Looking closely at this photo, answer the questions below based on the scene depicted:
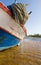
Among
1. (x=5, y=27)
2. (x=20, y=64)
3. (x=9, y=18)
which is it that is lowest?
(x=20, y=64)

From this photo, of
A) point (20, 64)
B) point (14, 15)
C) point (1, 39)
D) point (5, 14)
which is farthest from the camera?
point (14, 15)

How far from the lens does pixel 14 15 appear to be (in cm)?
1047

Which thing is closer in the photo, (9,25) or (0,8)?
(0,8)

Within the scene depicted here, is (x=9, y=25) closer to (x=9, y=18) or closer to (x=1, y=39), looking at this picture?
(x=9, y=18)

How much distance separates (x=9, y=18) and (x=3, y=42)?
1959 mm

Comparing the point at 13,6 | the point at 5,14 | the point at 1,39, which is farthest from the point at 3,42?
the point at 13,6

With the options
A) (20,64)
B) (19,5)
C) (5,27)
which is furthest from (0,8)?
(20,64)

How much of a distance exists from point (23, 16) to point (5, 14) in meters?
2.85

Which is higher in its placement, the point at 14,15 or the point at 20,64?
the point at 14,15

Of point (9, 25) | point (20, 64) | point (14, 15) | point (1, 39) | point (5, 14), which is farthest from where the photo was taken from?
point (14, 15)

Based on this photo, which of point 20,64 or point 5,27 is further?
point 5,27

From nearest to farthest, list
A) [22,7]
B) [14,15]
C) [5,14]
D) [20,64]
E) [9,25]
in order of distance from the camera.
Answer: [20,64], [5,14], [9,25], [14,15], [22,7]

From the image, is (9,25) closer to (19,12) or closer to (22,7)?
(19,12)

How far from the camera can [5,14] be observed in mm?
8914
